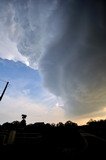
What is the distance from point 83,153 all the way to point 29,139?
5879 millimetres

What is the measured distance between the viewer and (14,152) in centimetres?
1709

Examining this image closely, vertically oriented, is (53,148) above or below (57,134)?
below

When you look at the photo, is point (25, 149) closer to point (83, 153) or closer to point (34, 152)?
point (34, 152)

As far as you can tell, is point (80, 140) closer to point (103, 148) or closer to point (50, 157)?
point (103, 148)

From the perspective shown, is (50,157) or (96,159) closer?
(96,159)

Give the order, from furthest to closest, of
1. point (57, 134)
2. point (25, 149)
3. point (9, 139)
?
point (57, 134), point (9, 139), point (25, 149)

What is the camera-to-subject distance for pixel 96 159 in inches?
609

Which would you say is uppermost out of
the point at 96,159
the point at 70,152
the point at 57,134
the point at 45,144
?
the point at 57,134

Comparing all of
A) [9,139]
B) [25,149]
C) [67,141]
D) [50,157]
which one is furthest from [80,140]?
[9,139]

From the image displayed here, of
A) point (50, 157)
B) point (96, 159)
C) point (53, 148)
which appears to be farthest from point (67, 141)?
point (96, 159)

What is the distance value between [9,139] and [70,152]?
6.28m

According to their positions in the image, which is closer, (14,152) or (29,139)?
(14,152)

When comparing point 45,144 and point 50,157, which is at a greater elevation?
point 45,144

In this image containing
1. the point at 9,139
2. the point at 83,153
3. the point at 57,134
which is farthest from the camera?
the point at 57,134
